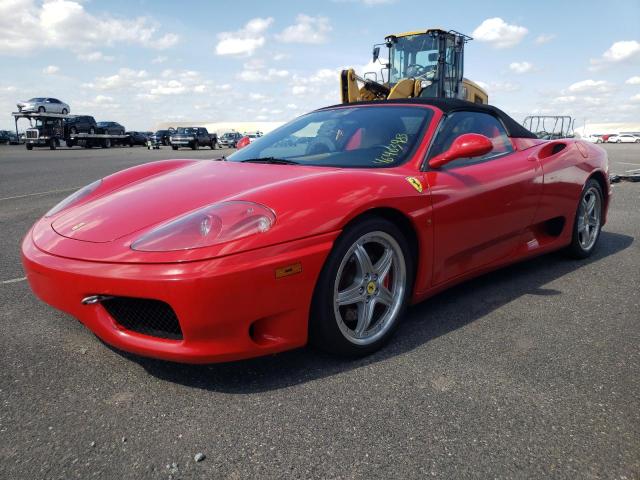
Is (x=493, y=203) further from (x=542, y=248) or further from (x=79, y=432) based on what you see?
(x=79, y=432)

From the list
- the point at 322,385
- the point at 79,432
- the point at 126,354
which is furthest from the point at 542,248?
the point at 79,432

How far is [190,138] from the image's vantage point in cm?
3241

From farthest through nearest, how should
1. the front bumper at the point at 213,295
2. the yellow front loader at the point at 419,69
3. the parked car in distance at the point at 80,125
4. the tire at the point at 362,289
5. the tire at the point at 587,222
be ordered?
the parked car in distance at the point at 80,125 → the yellow front loader at the point at 419,69 → the tire at the point at 587,222 → the tire at the point at 362,289 → the front bumper at the point at 213,295

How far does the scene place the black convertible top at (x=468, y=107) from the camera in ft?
10.1

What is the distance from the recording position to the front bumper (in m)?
1.85

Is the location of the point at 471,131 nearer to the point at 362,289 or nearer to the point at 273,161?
the point at 273,161

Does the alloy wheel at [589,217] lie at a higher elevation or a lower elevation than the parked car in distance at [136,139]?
lower

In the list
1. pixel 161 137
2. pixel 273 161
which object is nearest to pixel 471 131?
pixel 273 161

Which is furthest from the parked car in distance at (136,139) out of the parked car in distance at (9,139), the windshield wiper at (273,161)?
the windshield wiper at (273,161)

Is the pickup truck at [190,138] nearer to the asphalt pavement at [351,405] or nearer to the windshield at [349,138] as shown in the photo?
the windshield at [349,138]

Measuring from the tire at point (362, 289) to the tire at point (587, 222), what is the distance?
2004 millimetres

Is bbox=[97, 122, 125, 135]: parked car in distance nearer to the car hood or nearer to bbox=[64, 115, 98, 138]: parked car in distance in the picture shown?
bbox=[64, 115, 98, 138]: parked car in distance

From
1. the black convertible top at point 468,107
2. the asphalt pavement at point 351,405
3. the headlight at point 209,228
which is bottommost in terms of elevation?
the asphalt pavement at point 351,405

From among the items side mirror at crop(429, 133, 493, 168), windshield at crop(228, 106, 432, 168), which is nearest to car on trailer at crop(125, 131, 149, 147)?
windshield at crop(228, 106, 432, 168)
